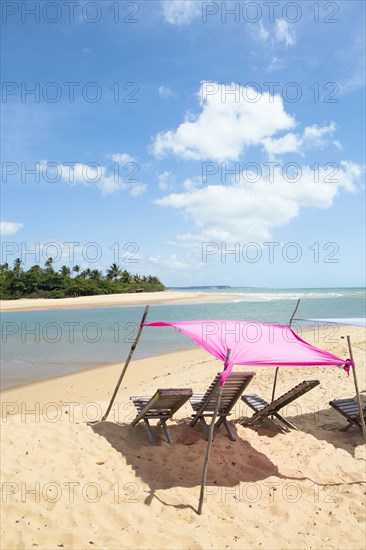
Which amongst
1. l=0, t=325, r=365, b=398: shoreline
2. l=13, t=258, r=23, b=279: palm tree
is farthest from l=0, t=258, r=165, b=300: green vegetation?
l=0, t=325, r=365, b=398: shoreline

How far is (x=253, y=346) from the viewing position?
18.8 feet

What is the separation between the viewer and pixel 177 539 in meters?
4.18

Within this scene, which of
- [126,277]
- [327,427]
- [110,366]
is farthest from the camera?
[126,277]

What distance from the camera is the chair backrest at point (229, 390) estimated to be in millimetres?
6391

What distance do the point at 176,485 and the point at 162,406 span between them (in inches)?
56.1

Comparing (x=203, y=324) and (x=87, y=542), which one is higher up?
(x=203, y=324)

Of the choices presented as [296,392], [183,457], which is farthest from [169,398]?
[296,392]

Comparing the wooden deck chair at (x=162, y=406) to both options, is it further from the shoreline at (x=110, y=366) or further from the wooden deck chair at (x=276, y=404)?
the shoreline at (x=110, y=366)

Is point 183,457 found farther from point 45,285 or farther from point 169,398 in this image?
point 45,285

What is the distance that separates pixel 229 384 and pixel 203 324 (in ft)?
3.39

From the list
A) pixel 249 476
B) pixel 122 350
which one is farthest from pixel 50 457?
Result: pixel 122 350

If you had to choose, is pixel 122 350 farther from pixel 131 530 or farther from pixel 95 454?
pixel 131 530

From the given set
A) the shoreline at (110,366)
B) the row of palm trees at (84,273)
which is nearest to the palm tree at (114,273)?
the row of palm trees at (84,273)

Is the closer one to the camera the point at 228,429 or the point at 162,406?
the point at 162,406
